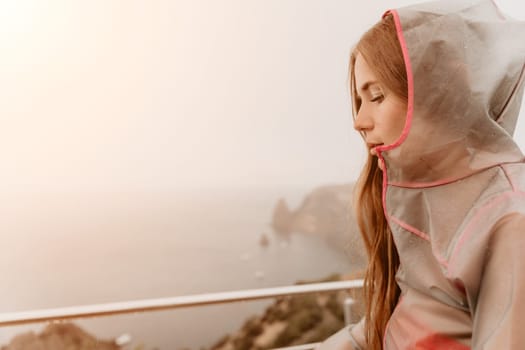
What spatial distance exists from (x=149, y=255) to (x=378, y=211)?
1083 mm

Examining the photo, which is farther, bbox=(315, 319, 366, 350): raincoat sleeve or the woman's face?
bbox=(315, 319, 366, 350): raincoat sleeve

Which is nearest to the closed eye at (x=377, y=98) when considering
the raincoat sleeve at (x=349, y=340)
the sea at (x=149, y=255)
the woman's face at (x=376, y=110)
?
the woman's face at (x=376, y=110)

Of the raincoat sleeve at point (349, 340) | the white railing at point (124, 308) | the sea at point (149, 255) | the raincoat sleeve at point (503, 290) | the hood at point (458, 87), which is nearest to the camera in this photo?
the raincoat sleeve at point (503, 290)

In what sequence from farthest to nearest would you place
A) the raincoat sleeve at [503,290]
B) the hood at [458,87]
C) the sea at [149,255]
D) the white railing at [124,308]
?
1. the sea at [149,255]
2. the white railing at [124,308]
3. the hood at [458,87]
4. the raincoat sleeve at [503,290]

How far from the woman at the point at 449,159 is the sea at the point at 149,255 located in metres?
1.08

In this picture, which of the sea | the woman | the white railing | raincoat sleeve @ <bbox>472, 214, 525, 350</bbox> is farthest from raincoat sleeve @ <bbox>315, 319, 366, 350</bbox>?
the sea

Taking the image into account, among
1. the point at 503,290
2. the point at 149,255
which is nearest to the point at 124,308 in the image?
the point at 149,255

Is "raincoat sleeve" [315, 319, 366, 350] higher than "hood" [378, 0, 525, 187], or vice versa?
"hood" [378, 0, 525, 187]

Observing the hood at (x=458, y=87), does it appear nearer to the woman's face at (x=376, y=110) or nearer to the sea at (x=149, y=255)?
the woman's face at (x=376, y=110)

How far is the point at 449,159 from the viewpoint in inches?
24.4

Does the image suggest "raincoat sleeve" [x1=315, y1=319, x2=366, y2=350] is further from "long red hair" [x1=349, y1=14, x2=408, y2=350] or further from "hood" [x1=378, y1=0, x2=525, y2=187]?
"hood" [x1=378, y1=0, x2=525, y2=187]

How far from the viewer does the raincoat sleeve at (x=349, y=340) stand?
0.81 metres

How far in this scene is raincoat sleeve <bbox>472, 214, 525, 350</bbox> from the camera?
1.59 ft

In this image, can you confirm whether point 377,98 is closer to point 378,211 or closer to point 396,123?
point 396,123
